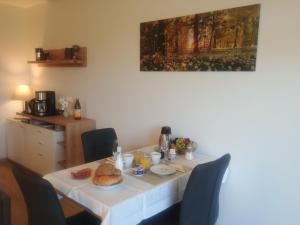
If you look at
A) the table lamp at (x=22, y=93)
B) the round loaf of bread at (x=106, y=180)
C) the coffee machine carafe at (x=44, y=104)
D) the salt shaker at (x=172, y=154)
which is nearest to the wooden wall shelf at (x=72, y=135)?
the coffee machine carafe at (x=44, y=104)

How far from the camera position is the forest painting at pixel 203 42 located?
201 centimetres

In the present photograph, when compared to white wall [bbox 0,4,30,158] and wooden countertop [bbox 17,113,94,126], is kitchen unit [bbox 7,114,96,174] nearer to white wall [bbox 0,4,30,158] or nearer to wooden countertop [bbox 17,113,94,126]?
wooden countertop [bbox 17,113,94,126]

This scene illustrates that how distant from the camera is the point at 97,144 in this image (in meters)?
2.49

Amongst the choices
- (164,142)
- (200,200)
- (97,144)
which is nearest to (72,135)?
(97,144)

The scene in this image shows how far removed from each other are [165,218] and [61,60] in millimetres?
2516

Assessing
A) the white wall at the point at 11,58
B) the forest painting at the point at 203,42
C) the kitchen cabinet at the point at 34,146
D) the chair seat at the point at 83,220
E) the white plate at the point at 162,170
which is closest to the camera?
the chair seat at the point at 83,220

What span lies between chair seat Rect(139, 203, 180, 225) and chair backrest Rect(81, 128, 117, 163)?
2.81ft

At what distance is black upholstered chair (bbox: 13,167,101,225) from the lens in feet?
4.57

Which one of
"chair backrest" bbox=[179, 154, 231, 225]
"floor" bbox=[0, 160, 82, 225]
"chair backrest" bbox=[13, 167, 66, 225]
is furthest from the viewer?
"floor" bbox=[0, 160, 82, 225]

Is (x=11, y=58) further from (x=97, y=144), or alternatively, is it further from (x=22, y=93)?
(x=97, y=144)

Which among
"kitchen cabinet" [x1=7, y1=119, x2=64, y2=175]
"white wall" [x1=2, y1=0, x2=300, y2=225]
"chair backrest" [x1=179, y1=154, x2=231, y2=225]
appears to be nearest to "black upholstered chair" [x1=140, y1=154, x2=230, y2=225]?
"chair backrest" [x1=179, y1=154, x2=231, y2=225]

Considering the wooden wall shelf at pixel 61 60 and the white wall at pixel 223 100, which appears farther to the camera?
the wooden wall shelf at pixel 61 60

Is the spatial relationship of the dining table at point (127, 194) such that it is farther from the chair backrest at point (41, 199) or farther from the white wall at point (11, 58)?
the white wall at point (11, 58)

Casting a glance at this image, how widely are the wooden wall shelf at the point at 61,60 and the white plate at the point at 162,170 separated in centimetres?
192
